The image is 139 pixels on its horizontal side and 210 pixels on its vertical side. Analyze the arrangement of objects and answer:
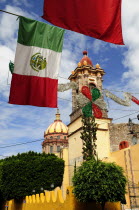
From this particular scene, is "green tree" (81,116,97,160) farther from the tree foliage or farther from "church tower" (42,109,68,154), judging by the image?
"church tower" (42,109,68,154)

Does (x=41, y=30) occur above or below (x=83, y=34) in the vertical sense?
above

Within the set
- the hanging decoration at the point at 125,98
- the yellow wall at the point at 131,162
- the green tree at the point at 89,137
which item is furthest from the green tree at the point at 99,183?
the green tree at the point at 89,137

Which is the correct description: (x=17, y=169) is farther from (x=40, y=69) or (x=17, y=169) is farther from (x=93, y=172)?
(x=40, y=69)

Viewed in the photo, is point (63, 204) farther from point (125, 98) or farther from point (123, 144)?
point (123, 144)

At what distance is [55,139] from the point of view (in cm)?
5653

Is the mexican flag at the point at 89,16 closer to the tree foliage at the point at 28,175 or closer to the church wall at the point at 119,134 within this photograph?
the tree foliage at the point at 28,175

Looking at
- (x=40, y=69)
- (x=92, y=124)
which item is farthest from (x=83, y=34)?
(x=92, y=124)

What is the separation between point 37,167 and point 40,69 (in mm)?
16470

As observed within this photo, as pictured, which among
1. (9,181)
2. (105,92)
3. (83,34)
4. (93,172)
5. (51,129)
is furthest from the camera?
(51,129)

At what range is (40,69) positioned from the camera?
6840 millimetres

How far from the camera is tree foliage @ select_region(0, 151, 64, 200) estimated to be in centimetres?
2047

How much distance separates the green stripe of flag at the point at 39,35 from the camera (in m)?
6.46

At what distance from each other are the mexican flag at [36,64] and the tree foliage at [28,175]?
52.1ft

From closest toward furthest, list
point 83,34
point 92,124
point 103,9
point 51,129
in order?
point 83,34 → point 103,9 → point 92,124 → point 51,129
